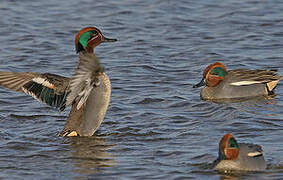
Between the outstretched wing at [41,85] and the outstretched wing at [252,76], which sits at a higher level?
the outstretched wing at [41,85]

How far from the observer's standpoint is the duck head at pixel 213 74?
9906 millimetres

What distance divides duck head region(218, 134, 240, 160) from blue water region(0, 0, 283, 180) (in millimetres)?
180

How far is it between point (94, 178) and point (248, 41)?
Answer: 21.0 feet

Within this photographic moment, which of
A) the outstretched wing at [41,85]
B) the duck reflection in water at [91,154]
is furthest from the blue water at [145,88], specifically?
the outstretched wing at [41,85]

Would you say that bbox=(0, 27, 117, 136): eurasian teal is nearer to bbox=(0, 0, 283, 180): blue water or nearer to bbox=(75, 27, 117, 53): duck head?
bbox=(75, 27, 117, 53): duck head

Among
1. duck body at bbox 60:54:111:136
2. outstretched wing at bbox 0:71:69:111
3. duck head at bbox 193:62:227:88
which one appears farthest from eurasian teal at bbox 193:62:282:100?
outstretched wing at bbox 0:71:69:111

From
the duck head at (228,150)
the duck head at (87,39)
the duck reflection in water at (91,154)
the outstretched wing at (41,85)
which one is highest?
the duck head at (87,39)

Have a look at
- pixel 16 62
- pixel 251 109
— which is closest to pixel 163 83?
pixel 251 109

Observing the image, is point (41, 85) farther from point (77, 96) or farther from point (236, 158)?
point (236, 158)

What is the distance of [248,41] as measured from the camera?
12234mm

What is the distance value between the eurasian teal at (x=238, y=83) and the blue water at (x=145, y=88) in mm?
214

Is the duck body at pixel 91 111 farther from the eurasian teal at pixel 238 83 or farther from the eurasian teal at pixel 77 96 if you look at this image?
the eurasian teal at pixel 238 83

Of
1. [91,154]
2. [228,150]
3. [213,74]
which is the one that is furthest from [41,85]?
[213,74]

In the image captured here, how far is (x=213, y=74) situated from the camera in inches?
392
